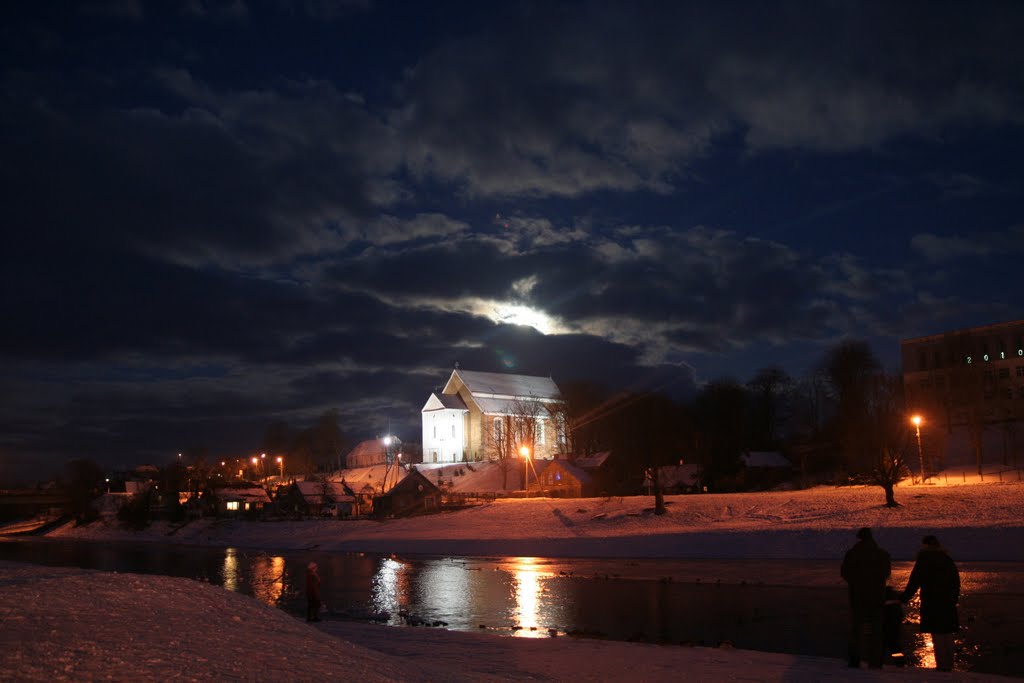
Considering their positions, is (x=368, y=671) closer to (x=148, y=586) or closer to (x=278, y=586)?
(x=148, y=586)

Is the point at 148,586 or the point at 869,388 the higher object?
the point at 869,388

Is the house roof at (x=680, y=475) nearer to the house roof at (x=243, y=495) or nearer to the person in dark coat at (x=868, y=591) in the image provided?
the house roof at (x=243, y=495)

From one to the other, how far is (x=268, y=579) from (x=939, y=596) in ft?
105

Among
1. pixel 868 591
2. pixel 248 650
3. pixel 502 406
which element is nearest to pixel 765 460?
pixel 502 406

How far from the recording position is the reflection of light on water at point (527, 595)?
65.4ft

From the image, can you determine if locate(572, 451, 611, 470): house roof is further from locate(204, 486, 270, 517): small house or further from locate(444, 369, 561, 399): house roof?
locate(444, 369, 561, 399): house roof

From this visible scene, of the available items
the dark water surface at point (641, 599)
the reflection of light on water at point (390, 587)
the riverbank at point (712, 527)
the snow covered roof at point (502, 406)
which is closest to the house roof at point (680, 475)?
the riverbank at point (712, 527)

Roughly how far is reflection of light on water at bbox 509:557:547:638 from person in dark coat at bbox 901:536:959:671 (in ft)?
30.3

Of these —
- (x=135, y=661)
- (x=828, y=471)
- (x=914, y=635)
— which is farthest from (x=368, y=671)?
(x=828, y=471)

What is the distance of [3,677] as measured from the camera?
25.4 feet

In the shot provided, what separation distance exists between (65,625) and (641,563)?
30.7 m

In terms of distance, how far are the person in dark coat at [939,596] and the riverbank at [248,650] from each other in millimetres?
440

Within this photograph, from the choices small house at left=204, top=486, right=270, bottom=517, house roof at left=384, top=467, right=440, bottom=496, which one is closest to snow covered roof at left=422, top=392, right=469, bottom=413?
small house at left=204, top=486, right=270, bottom=517

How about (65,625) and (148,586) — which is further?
(148,586)
